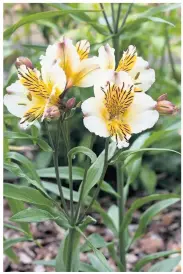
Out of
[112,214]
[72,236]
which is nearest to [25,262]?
[112,214]

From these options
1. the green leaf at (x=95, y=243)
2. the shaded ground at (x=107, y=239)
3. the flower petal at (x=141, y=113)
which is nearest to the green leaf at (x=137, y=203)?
the green leaf at (x=95, y=243)

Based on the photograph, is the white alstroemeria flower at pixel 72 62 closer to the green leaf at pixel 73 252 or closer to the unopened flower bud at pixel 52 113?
the unopened flower bud at pixel 52 113

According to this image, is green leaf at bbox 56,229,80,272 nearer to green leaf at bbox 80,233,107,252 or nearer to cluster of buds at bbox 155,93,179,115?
green leaf at bbox 80,233,107,252

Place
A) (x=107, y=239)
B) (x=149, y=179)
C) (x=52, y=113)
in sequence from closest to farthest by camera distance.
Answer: (x=52, y=113), (x=107, y=239), (x=149, y=179)

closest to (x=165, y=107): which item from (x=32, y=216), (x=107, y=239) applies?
(x=32, y=216)

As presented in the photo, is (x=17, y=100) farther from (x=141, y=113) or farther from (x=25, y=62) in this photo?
(x=141, y=113)

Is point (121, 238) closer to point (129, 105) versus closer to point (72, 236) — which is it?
point (72, 236)
